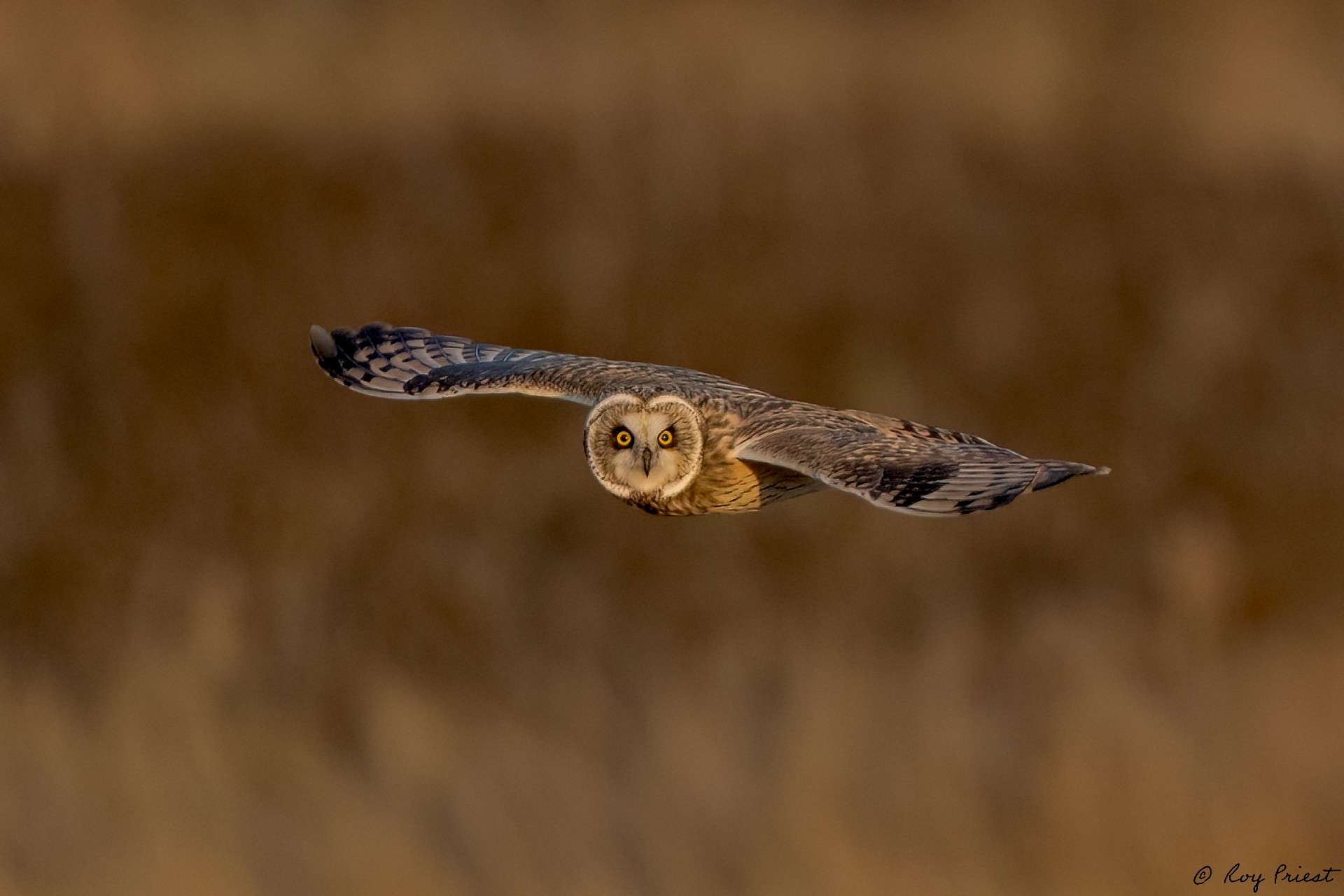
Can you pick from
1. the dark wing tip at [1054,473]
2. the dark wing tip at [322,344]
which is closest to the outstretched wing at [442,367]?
the dark wing tip at [322,344]

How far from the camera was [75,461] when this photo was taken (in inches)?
446

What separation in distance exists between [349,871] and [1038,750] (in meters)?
3.84

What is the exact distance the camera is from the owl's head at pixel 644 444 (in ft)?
20.7

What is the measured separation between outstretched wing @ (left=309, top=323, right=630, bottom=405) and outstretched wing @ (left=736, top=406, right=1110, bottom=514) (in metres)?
0.79

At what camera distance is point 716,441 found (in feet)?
20.9

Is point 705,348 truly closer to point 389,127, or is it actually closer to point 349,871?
point 389,127

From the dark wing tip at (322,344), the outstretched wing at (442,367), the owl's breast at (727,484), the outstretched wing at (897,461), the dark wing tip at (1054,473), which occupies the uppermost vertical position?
the dark wing tip at (322,344)

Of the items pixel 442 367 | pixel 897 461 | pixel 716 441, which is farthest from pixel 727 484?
pixel 442 367

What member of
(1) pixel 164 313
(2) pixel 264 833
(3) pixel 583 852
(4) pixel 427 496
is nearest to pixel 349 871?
(2) pixel 264 833

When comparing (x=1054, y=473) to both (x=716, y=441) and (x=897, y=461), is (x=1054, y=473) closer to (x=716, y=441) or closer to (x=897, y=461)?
(x=897, y=461)

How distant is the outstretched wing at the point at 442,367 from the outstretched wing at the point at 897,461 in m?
0.79

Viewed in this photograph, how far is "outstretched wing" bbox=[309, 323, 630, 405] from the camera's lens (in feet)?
22.6

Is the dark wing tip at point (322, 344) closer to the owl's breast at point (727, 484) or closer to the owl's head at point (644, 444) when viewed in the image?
the owl's head at point (644, 444)

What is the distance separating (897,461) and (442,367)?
96.1 inches
